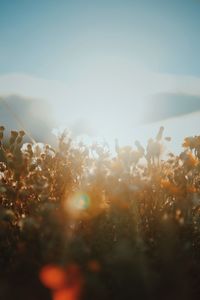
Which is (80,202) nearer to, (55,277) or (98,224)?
(98,224)

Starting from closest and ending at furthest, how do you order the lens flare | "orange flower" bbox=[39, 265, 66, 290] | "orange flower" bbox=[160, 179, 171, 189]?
1. "orange flower" bbox=[39, 265, 66, 290]
2. the lens flare
3. "orange flower" bbox=[160, 179, 171, 189]

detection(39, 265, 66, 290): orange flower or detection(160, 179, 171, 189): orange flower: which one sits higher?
detection(160, 179, 171, 189): orange flower

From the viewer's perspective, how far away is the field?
250 cm

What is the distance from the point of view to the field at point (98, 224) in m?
2.50

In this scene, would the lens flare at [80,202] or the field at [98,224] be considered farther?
the lens flare at [80,202]

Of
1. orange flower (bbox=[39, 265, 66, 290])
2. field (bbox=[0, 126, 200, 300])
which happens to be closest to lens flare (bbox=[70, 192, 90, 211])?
field (bbox=[0, 126, 200, 300])

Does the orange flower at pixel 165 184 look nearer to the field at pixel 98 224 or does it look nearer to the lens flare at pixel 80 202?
the field at pixel 98 224

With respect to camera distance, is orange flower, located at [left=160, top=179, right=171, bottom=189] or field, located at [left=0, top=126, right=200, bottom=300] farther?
orange flower, located at [left=160, top=179, right=171, bottom=189]

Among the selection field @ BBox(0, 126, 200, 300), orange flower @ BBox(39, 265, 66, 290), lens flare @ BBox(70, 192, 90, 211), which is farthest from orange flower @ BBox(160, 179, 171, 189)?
orange flower @ BBox(39, 265, 66, 290)

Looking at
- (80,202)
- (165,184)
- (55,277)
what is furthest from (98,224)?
(55,277)

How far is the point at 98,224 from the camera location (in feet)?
12.4

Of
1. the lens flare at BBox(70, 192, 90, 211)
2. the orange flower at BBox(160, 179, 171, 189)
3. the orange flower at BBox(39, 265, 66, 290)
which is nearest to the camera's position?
the orange flower at BBox(39, 265, 66, 290)

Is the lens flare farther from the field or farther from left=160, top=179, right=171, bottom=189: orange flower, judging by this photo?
left=160, top=179, right=171, bottom=189: orange flower

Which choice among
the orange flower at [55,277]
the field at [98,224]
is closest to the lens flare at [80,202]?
the field at [98,224]
